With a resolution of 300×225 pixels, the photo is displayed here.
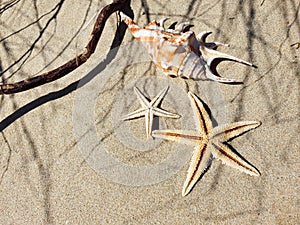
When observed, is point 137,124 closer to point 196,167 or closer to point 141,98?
point 141,98

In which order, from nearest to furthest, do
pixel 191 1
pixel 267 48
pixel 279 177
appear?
pixel 279 177 < pixel 267 48 < pixel 191 1

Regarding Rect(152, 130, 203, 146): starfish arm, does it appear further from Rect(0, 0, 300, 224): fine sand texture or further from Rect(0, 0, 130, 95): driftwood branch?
Rect(0, 0, 130, 95): driftwood branch

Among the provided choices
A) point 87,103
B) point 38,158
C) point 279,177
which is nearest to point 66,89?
point 87,103

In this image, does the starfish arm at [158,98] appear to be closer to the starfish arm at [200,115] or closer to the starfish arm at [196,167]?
the starfish arm at [200,115]

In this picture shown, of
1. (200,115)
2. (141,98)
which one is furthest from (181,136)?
(141,98)

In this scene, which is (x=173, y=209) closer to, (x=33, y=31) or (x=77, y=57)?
(x=77, y=57)
